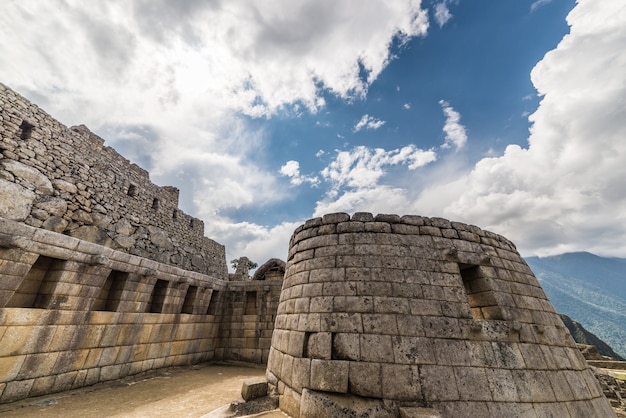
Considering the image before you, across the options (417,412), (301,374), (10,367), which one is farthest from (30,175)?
(417,412)

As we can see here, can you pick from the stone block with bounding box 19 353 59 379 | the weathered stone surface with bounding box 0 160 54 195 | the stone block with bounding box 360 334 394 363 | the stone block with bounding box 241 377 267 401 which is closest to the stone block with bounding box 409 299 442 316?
the stone block with bounding box 360 334 394 363

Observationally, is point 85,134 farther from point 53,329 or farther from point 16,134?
point 53,329

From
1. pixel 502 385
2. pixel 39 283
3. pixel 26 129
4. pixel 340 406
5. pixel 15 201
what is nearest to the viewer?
pixel 340 406

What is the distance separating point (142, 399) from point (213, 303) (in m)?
5.00

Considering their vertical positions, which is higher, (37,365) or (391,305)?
(391,305)

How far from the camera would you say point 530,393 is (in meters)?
3.98

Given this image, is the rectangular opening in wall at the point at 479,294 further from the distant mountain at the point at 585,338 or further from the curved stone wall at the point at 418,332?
the distant mountain at the point at 585,338

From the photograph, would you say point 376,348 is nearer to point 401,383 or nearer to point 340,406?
point 401,383

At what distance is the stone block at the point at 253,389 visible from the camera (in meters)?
4.81

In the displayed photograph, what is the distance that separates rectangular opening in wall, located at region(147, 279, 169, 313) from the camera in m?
8.16

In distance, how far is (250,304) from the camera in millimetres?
10695

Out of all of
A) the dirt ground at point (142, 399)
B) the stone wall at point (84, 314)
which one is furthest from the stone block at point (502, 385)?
the stone wall at point (84, 314)

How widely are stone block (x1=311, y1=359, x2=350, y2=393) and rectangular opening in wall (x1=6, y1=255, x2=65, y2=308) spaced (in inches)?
240

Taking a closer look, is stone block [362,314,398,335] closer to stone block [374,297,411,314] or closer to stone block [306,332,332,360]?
stone block [374,297,411,314]
